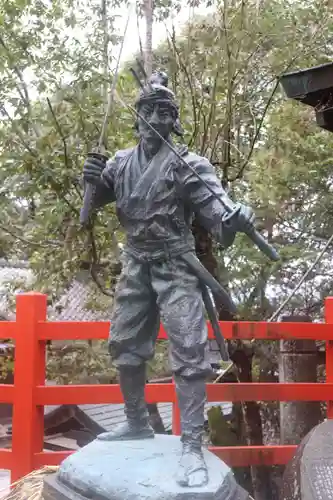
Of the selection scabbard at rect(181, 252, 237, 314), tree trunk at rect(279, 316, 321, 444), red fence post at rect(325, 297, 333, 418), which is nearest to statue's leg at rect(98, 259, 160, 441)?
scabbard at rect(181, 252, 237, 314)

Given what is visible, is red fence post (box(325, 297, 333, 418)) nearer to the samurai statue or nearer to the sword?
the samurai statue

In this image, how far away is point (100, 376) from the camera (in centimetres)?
625

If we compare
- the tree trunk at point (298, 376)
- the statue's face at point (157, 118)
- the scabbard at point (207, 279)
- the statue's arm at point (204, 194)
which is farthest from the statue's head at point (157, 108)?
the tree trunk at point (298, 376)

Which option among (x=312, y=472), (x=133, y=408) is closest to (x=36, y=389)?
(x=133, y=408)

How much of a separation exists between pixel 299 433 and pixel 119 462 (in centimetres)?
349

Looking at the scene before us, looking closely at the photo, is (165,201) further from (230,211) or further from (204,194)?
(230,211)

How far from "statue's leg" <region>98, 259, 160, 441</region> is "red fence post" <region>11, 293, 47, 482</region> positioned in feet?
3.01

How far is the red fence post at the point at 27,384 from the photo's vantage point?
3895 mm

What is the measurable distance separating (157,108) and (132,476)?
1.87 meters

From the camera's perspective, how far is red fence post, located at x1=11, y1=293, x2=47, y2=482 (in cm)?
389

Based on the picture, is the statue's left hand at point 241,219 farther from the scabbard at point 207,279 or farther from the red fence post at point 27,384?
the red fence post at point 27,384

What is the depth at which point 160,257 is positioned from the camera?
9.92 feet

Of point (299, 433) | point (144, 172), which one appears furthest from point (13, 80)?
point (299, 433)

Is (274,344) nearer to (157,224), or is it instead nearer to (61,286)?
(61,286)
